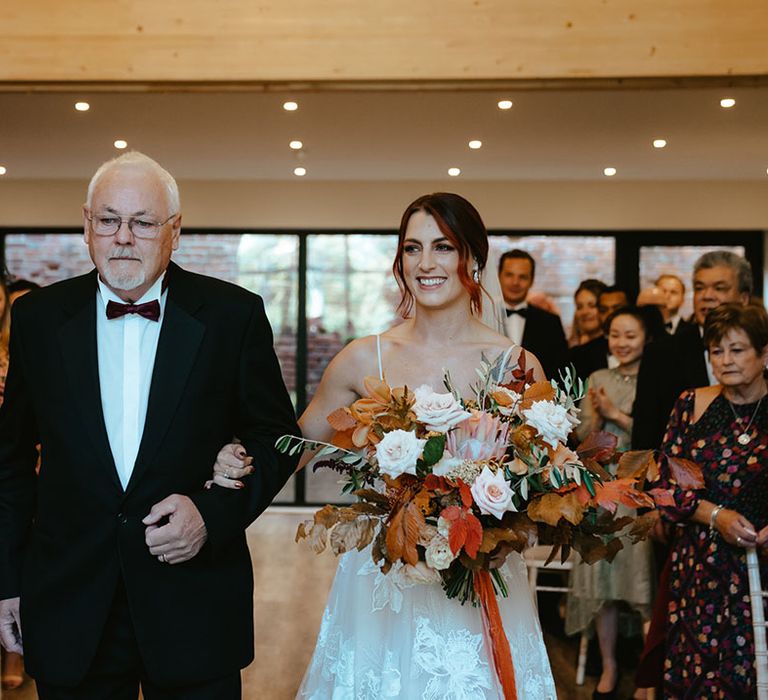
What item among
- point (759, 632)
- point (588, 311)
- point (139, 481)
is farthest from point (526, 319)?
point (139, 481)

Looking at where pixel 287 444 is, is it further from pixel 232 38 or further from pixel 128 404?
pixel 232 38

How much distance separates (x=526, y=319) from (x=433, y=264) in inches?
128

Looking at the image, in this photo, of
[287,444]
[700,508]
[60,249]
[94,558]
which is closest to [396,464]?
[287,444]

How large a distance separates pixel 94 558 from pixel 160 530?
0.19 metres

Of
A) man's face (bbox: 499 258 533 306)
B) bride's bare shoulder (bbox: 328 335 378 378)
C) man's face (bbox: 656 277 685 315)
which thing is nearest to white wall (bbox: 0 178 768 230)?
man's face (bbox: 656 277 685 315)

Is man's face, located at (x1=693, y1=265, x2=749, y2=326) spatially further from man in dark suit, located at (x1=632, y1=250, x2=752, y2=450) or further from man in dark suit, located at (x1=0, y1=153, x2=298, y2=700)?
man in dark suit, located at (x1=0, y1=153, x2=298, y2=700)

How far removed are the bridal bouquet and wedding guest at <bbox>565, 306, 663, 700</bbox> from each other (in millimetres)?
2425

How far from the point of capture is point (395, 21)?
4363mm

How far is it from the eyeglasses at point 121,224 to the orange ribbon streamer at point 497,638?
107 centimetres

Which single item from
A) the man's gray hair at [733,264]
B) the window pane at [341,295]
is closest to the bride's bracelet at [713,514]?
the man's gray hair at [733,264]

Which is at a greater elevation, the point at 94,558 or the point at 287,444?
the point at 287,444

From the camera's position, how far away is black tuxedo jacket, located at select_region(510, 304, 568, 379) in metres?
5.61

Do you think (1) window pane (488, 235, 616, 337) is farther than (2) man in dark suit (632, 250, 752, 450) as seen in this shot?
Yes

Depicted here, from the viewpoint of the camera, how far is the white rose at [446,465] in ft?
6.70
